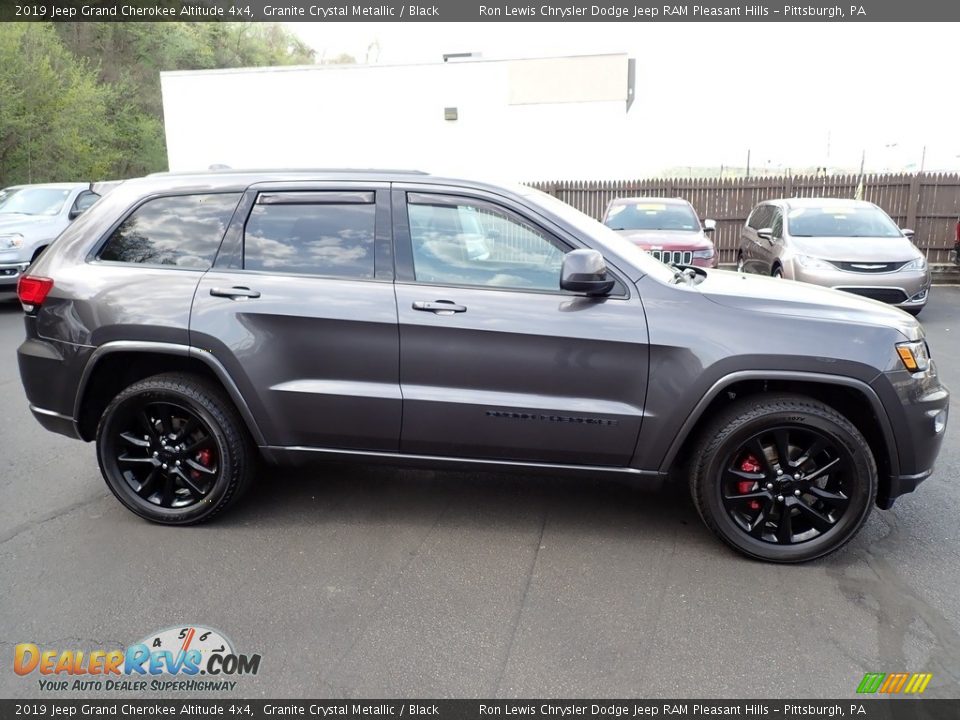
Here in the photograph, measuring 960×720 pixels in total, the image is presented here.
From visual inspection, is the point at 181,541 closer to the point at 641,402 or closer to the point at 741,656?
the point at 641,402

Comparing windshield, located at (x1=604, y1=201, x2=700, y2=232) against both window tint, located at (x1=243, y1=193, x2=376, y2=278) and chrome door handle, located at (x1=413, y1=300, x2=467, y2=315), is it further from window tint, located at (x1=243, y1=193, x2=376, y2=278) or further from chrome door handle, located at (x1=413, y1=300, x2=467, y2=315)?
chrome door handle, located at (x1=413, y1=300, x2=467, y2=315)

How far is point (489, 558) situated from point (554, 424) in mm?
731

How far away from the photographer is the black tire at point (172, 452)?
377 cm

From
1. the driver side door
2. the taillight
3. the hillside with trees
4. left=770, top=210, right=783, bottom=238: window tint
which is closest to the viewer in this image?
the driver side door

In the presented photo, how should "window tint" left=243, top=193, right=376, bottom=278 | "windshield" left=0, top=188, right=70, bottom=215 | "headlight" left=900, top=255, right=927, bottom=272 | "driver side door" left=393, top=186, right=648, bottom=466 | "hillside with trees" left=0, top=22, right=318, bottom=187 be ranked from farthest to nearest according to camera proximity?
"hillside with trees" left=0, top=22, right=318, bottom=187
"windshield" left=0, top=188, right=70, bottom=215
"headlight" left=900, top=255, right=927, bottom=272
"window tint" left=243, top=193, right=376, bottom=278
"driver side door" left=393, top=186, right=648, bottom=466

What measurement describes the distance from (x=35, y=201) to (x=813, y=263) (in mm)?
12084

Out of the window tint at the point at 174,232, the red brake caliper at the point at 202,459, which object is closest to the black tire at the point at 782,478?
the red brake caliper at the point at 202,459

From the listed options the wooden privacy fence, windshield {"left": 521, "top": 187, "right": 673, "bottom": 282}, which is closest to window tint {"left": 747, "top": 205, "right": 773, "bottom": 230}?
the wooden privacy fence

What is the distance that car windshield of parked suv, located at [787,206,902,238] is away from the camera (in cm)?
1035

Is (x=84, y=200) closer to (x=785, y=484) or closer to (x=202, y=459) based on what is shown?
(x=202, y=459)

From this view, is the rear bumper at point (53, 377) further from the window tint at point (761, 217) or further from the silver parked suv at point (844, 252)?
the window tint at point (761, 217)

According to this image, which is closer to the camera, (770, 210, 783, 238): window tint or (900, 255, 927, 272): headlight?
(900, 255, 927, 272): headlight

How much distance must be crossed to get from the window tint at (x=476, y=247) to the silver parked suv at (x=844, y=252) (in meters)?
6.98

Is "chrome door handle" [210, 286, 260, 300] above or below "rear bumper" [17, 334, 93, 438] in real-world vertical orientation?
above
